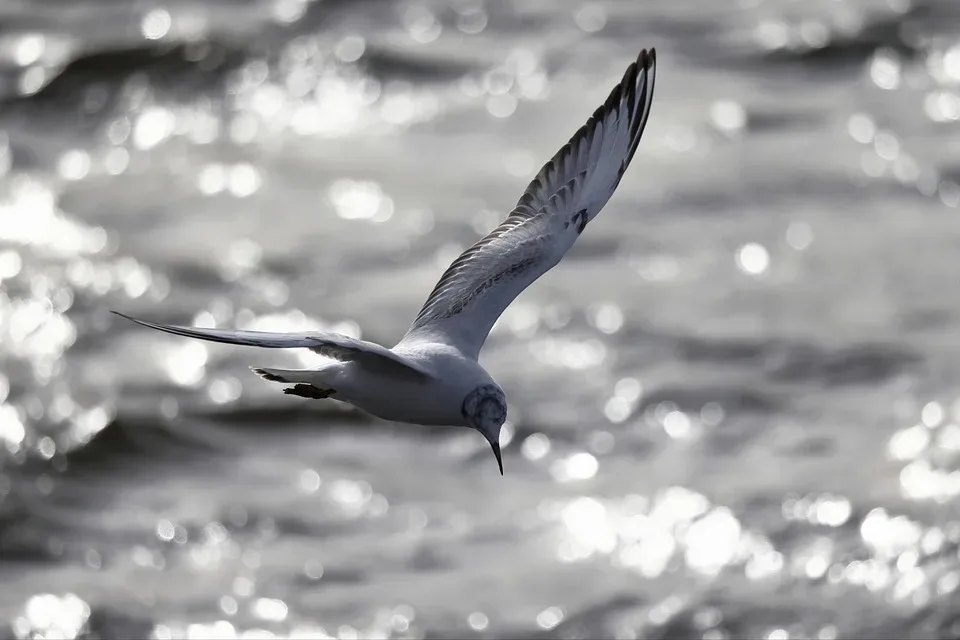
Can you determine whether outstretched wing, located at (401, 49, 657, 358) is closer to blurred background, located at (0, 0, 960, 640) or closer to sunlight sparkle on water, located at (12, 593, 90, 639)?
blurred background, located at (0, 0, 960, 640)

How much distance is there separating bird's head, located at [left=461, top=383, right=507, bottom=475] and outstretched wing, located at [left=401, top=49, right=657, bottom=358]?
3.33 ft

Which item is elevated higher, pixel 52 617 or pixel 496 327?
pixel 496 327

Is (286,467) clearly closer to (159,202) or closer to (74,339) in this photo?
(74,339)

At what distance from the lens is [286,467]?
19.3 meters

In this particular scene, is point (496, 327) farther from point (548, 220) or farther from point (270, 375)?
point (270, 375)

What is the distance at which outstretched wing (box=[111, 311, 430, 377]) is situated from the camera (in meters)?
7.33

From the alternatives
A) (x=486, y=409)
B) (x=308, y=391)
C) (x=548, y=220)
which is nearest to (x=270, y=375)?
(x=308, y=391)

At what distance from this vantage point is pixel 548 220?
1059 centimetres

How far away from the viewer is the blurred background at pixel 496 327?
1730cm

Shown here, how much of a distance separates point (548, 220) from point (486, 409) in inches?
86.4

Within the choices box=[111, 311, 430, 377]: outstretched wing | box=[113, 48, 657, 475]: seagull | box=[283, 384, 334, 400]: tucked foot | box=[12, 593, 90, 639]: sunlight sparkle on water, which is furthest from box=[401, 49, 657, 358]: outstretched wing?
box=[12, 593, 90, 639]: sunlight sparkle on water

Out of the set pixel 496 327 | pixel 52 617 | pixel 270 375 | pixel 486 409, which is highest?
pixel 496 327

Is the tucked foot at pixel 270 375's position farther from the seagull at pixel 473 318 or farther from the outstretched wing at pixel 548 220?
the outstretched wing at pixel 548 220

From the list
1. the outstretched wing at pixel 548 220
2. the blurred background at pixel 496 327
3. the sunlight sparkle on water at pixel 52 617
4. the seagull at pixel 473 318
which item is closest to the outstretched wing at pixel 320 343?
the seagull at pixel 473 318
